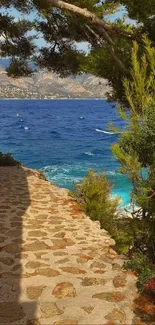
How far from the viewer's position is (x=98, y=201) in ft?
33.6

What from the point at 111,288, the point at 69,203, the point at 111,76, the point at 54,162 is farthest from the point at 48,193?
the point at 54,162

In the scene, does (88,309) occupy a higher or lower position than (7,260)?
higher

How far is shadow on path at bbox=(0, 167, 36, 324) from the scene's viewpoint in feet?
14.6

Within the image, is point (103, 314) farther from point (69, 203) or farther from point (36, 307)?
point (69, 203)

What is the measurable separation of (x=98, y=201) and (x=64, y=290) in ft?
17.5

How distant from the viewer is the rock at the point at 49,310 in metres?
4.42

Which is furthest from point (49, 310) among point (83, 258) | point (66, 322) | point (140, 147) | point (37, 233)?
point (37, 233)

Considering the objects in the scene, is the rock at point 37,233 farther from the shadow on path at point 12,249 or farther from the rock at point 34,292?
the rock at point 34,292

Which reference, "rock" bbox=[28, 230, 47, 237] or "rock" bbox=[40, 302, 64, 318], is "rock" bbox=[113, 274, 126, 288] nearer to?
"rock" bbox=[40, 302, 64, 318]

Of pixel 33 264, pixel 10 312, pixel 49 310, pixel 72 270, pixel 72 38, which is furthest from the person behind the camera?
pixel 72 38

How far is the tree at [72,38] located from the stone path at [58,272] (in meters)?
3.23

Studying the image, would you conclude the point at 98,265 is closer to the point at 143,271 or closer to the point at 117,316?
the point at 143,271

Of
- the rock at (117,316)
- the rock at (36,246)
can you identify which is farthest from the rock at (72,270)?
the rock at (117,316)

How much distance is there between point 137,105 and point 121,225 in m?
1.94
